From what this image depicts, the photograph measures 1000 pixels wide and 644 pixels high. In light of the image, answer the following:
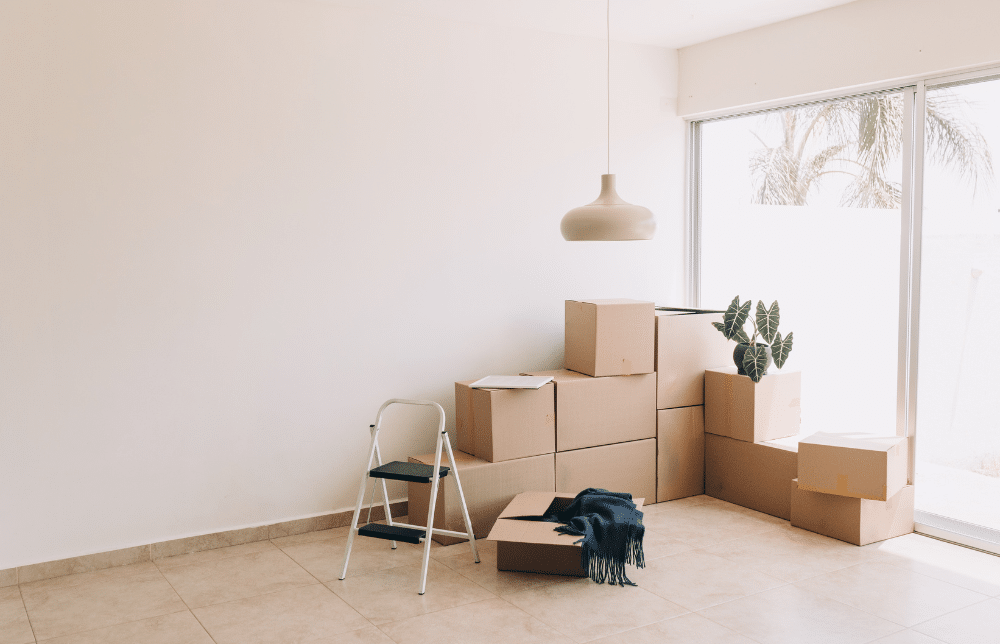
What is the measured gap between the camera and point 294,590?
129 inches

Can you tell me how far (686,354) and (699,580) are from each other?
1471mm

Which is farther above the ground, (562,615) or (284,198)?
(284,198)

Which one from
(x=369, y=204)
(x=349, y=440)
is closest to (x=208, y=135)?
(x=369, y=204)

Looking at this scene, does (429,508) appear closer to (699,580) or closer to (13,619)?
(699,580)

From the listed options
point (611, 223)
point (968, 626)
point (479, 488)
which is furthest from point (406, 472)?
point (968, 626)

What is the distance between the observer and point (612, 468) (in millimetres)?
4273

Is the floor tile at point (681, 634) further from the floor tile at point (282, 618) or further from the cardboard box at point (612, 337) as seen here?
the cardboard box at point (612, 337)

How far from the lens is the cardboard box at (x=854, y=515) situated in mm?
3711

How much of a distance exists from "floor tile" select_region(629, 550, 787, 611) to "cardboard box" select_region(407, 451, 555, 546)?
29.2 inches

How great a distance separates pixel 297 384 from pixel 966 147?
10.7 feet

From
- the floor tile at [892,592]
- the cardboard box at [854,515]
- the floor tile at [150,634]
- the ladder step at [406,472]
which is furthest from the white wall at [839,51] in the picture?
the floor tile at [150,634]

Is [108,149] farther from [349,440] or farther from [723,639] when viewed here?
[723,639]

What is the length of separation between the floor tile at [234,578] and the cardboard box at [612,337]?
176 cm

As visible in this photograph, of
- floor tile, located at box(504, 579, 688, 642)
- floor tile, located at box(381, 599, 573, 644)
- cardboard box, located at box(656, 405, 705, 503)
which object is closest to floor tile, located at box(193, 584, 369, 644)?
floor tile, located at box(381, 599, 573, 644)
